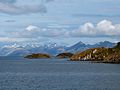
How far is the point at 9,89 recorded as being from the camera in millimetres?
101438

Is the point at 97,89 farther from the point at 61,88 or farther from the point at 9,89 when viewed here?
the point at 9,89

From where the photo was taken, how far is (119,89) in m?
101

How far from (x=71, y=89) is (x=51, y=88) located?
6933mm

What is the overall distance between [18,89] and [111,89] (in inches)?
1039

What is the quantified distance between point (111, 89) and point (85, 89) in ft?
24.2

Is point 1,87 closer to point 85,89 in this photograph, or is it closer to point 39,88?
point 39,88

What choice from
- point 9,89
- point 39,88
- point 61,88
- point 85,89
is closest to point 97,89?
point 85,89

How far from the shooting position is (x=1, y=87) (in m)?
107

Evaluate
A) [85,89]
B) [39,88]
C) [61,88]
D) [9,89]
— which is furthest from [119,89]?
[9,89]

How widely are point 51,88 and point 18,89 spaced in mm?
9968

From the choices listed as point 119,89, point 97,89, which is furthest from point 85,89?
point 119,89

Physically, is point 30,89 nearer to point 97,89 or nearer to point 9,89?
point 9,89

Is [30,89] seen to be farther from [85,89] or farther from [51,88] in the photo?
[85,89]

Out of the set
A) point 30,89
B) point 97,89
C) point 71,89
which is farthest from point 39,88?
point 97,89
